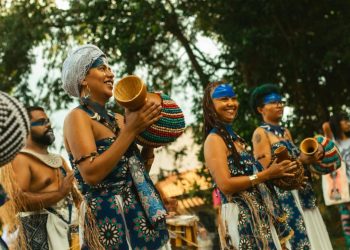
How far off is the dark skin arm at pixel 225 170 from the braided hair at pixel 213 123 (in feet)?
0.14

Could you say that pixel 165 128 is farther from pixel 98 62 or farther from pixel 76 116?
pixel 98 62

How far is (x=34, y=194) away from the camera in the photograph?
5.42 metres

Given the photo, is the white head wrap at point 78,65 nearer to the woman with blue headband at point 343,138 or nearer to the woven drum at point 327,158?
the woven drum at point 327,158

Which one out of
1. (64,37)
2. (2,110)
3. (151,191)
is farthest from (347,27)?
(2,110)

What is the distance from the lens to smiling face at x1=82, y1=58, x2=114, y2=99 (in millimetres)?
3537

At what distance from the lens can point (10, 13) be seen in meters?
13.8

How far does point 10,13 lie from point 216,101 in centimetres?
983

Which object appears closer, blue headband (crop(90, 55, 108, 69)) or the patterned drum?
blue headband (crop(90, 55, 108, 69))

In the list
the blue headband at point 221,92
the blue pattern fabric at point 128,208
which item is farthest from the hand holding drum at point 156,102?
the blue headband at point 221,92

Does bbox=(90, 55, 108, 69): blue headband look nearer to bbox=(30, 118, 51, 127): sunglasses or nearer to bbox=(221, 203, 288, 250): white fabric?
bbox=(221, 203, 288, 250): white fabric

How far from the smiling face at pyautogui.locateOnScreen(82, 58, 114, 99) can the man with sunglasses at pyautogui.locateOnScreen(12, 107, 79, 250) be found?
1924 mm

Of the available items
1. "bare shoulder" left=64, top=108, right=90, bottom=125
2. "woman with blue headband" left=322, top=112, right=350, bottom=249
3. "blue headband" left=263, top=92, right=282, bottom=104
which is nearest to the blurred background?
"woman with blue headband" left=322, top=112, right=350, bottom=249

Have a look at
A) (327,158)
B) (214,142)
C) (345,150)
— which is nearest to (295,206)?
(327,158)

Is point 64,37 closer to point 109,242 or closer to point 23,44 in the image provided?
point 23,44
